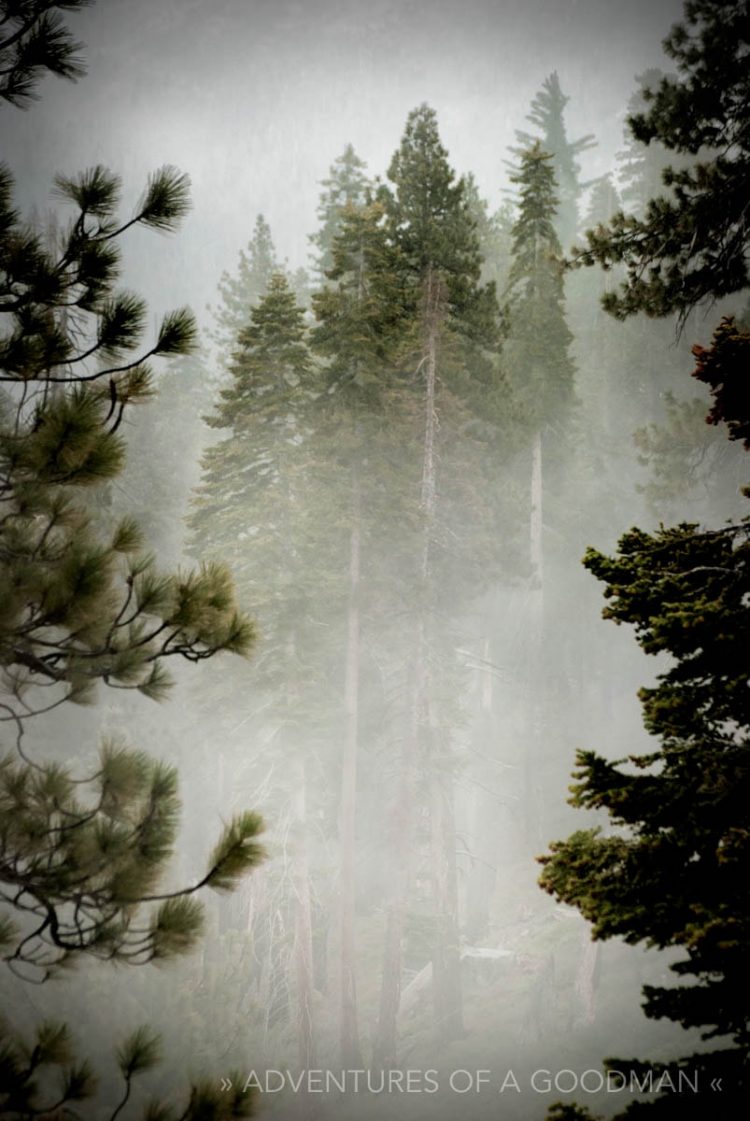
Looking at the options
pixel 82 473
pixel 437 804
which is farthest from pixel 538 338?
pixel 82 473

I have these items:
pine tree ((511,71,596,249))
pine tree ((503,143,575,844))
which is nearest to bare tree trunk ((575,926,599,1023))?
pine tree ((503,143,575,844))

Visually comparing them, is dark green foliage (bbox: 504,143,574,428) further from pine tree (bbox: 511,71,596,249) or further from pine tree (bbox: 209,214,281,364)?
pine tree (bbox: 511,71,596,249)

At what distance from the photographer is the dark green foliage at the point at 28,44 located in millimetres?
5180

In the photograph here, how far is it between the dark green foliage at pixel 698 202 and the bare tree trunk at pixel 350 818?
11.5m

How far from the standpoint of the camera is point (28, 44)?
5.24 m

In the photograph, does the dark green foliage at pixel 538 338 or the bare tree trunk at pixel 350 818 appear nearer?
the bare tree trunk at pixel 350 818

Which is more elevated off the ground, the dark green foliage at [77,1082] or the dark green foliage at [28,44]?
the dark green foliage at [28,44]

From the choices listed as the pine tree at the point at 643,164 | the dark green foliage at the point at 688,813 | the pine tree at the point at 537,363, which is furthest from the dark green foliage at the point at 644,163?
the dark green foliage at the point at 688,813

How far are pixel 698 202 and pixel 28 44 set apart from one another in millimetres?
5891

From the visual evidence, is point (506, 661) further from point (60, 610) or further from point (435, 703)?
point (60, 610)

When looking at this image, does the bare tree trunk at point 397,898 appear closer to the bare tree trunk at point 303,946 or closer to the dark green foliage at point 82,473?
the bare tree trunk at point 303,946

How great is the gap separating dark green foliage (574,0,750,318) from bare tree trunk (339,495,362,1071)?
451 inches

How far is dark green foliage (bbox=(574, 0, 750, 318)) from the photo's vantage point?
20.9ft

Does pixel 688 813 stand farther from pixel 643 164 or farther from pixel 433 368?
pixel 643 164
